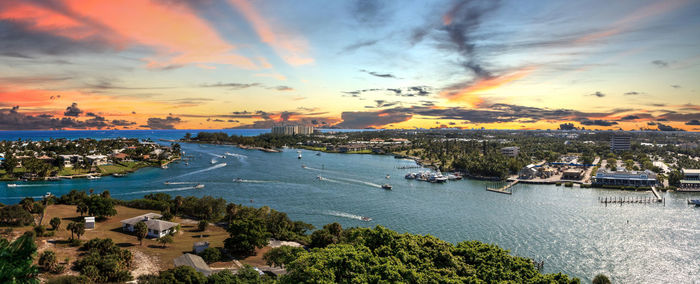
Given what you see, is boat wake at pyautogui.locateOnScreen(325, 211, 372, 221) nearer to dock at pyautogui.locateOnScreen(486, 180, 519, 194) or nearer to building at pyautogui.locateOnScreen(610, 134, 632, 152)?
dock at pyautogui.locateOnScreen(486, 180, 519, 194)

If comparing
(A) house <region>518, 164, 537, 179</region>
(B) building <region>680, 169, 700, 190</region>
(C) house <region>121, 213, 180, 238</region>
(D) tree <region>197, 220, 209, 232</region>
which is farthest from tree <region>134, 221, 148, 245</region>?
(B) building <region>680, 169, 700, 190</region>

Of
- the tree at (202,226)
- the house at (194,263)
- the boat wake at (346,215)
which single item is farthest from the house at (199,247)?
the boat wake at (346,215)

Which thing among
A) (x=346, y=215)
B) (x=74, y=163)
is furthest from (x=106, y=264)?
(x=74, y=163)

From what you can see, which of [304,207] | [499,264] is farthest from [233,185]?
[499,264]

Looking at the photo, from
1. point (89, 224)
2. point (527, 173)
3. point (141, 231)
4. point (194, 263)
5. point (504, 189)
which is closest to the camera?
point (194, 263)

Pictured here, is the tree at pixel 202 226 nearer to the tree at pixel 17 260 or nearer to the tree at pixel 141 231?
the tree at pixel 141 231

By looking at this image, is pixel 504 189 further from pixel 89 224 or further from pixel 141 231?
pixel 89 224

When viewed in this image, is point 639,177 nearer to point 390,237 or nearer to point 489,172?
point 489,172
